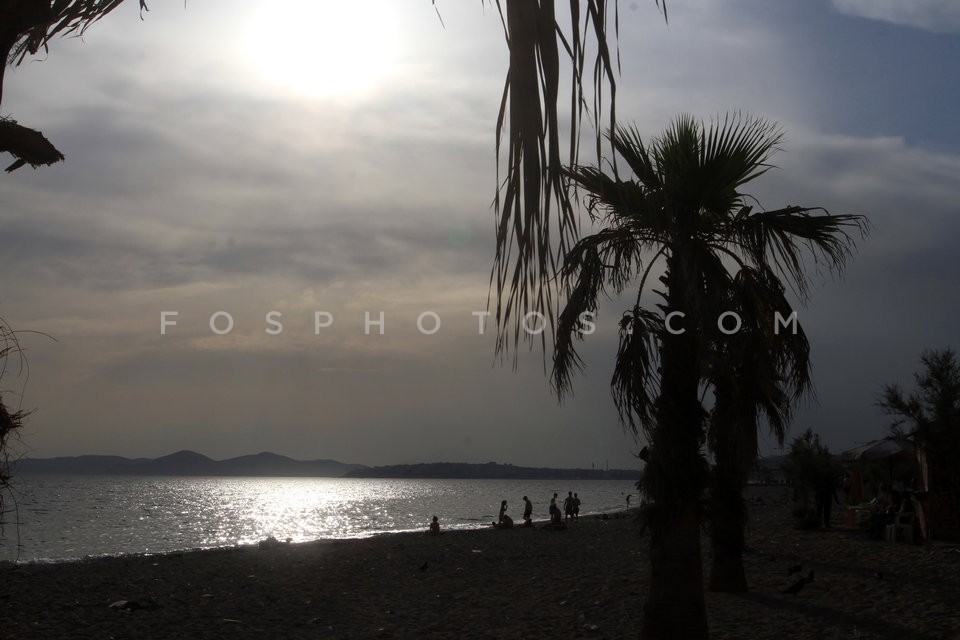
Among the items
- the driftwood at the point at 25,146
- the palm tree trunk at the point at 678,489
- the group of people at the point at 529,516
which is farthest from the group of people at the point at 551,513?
the driftwood at the point at 25,146

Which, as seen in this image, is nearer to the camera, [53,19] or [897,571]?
[53,19]

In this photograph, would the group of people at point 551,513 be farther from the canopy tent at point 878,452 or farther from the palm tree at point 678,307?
the palm tree at point 678,307

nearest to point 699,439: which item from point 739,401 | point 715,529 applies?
point 739,401

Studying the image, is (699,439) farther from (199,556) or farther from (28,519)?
(28,519)

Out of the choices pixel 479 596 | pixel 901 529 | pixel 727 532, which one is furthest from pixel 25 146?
pixel 901 529

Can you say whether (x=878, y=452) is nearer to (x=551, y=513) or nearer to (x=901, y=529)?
(x=901, y=529)

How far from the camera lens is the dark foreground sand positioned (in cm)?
1002

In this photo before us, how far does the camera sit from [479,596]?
13.8 metres

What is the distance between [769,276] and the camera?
24.9 feet

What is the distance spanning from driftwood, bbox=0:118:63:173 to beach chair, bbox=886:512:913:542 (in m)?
16.8

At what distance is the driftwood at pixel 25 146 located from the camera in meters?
2.73

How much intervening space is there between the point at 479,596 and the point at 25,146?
1242cm

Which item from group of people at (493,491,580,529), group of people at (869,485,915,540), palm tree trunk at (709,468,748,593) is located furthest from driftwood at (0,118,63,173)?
group of people at (493,491,580,529)

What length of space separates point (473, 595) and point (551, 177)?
13527mm
